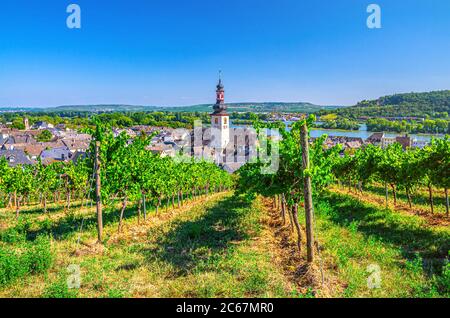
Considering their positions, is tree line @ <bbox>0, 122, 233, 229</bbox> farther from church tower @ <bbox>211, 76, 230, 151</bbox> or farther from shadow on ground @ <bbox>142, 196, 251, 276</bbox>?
church tower @ <bbox>211, 76, 230, 151</bbox>

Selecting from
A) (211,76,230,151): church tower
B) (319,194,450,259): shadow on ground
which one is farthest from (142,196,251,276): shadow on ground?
(211,76,230,151): church tower

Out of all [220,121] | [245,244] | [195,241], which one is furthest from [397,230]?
[220,121]

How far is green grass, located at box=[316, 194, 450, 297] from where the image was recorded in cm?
853

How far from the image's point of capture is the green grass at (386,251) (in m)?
8.53

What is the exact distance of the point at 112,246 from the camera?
13305mm

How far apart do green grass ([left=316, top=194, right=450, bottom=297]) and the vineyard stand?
0.05m

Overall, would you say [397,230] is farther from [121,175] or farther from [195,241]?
[121,175]

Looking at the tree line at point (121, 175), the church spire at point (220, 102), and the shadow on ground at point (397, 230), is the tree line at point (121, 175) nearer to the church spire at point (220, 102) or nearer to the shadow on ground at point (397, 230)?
the shadow on ground at point (397, 230)

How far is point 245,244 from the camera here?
13219mm

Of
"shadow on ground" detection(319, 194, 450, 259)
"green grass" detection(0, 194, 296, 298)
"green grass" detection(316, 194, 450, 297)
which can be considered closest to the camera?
"green grass" detection(0, 194, 296, 298)

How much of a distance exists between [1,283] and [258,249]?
27.2ft

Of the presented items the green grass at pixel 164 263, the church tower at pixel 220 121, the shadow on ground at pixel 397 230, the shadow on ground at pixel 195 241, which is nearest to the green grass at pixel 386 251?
the shadow on ground at pixel 397 230

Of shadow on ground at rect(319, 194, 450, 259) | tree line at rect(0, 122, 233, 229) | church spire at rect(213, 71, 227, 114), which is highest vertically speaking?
church spire at rect(213, 71, 227, 114)

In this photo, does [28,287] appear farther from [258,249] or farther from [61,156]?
[61,156]
